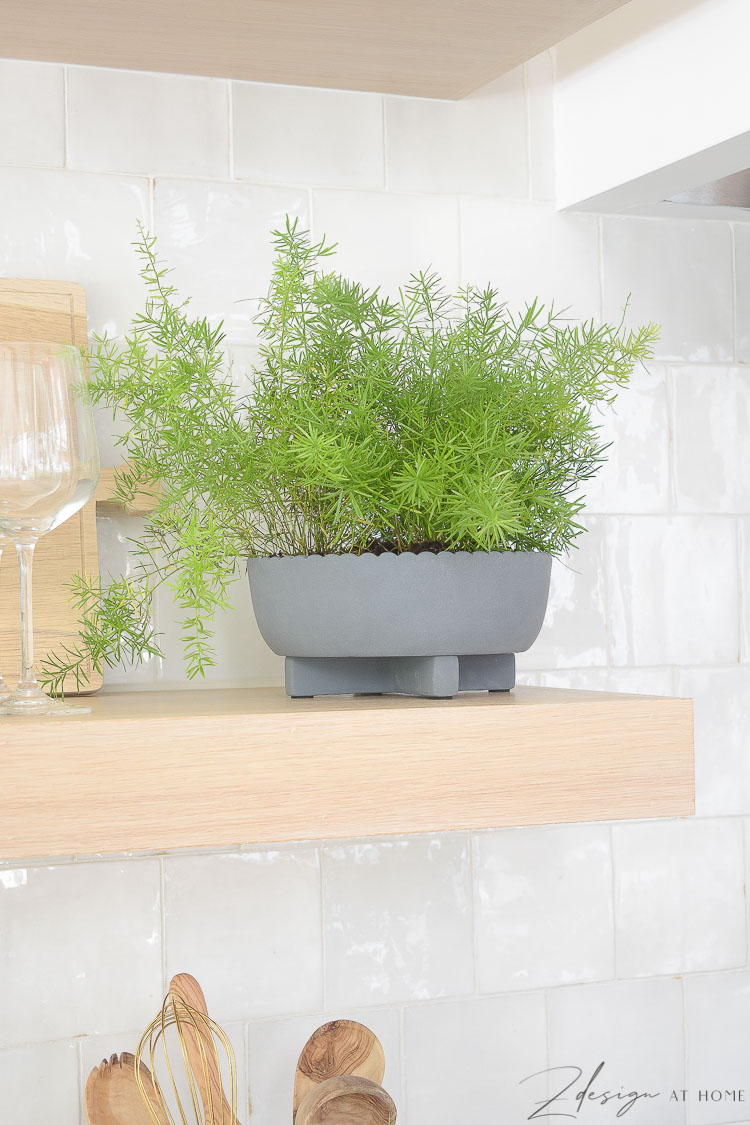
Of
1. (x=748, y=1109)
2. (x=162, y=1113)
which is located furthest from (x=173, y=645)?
(x=748, y=1109)

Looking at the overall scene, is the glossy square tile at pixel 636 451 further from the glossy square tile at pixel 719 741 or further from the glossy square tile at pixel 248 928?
the glossy square tile at pixel 248 928

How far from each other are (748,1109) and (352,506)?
883mm

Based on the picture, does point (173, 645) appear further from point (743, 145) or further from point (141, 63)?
point (743, 145)

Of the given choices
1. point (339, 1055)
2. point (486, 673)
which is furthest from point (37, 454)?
point (339, 1055)

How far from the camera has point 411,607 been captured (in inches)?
33.7

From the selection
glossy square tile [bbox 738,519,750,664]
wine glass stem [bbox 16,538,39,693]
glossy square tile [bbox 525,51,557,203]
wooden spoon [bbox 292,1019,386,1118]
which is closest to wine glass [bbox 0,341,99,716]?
wine glass stem [bbox 16,538,39,693]

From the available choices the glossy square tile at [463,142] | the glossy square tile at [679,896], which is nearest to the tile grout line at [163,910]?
the glossy square tile at [679,896]

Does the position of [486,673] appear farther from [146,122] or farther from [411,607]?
[146,122]

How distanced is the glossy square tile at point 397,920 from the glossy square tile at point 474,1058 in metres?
0.03

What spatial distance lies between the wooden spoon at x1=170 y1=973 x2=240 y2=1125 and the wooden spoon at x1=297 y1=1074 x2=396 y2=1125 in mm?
73

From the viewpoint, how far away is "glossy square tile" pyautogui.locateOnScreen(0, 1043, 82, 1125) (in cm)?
107

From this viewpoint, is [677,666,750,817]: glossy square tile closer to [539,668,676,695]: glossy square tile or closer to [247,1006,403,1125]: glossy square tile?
[539,668,676,695]: glossy square tile

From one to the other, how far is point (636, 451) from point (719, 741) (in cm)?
33

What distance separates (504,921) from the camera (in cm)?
122
